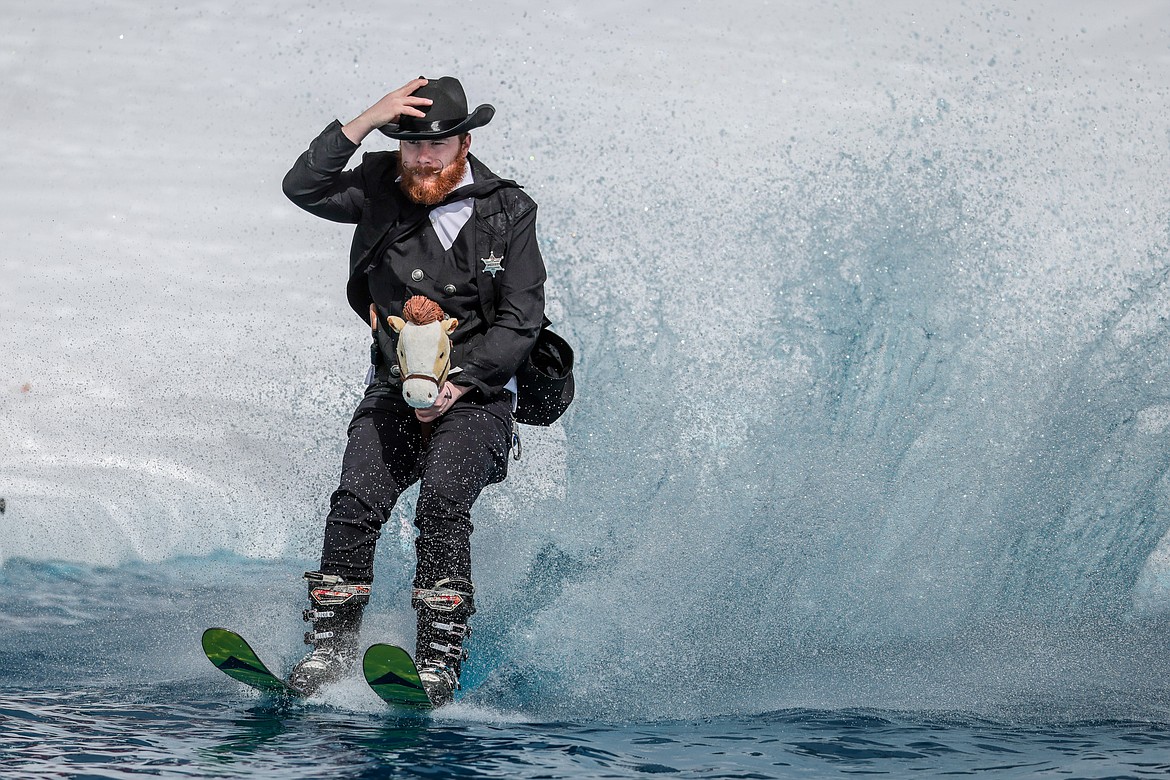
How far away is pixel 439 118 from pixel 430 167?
218 millimetres

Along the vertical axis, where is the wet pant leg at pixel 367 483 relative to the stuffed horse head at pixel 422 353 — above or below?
below

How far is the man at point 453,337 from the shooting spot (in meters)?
5.28

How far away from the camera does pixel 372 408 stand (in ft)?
18.5

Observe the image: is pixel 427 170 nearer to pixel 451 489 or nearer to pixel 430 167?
pixel 430 167

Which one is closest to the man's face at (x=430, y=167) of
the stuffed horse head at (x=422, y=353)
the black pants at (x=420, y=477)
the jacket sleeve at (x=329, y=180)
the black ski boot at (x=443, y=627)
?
the jacket sleeve at (x=329, y=180)

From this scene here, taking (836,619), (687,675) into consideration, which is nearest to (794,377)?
(836,619)

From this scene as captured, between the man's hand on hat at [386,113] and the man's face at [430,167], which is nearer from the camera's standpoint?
the man's hand on hat at [386,113]

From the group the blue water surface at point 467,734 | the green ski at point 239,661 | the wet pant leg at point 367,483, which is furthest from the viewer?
the wet pant leg at point 367,483

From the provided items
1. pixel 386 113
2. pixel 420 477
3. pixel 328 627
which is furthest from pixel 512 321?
pixel 328 627

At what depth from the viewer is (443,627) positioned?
5250 mm

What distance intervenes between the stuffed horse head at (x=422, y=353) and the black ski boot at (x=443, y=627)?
77 cm

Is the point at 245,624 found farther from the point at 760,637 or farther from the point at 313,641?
the point at 760,637

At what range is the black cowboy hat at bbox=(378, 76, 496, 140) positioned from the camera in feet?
17.4

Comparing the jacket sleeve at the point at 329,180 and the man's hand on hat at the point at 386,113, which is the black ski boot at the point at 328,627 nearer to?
the jacket sleeve at the point at 329,180
